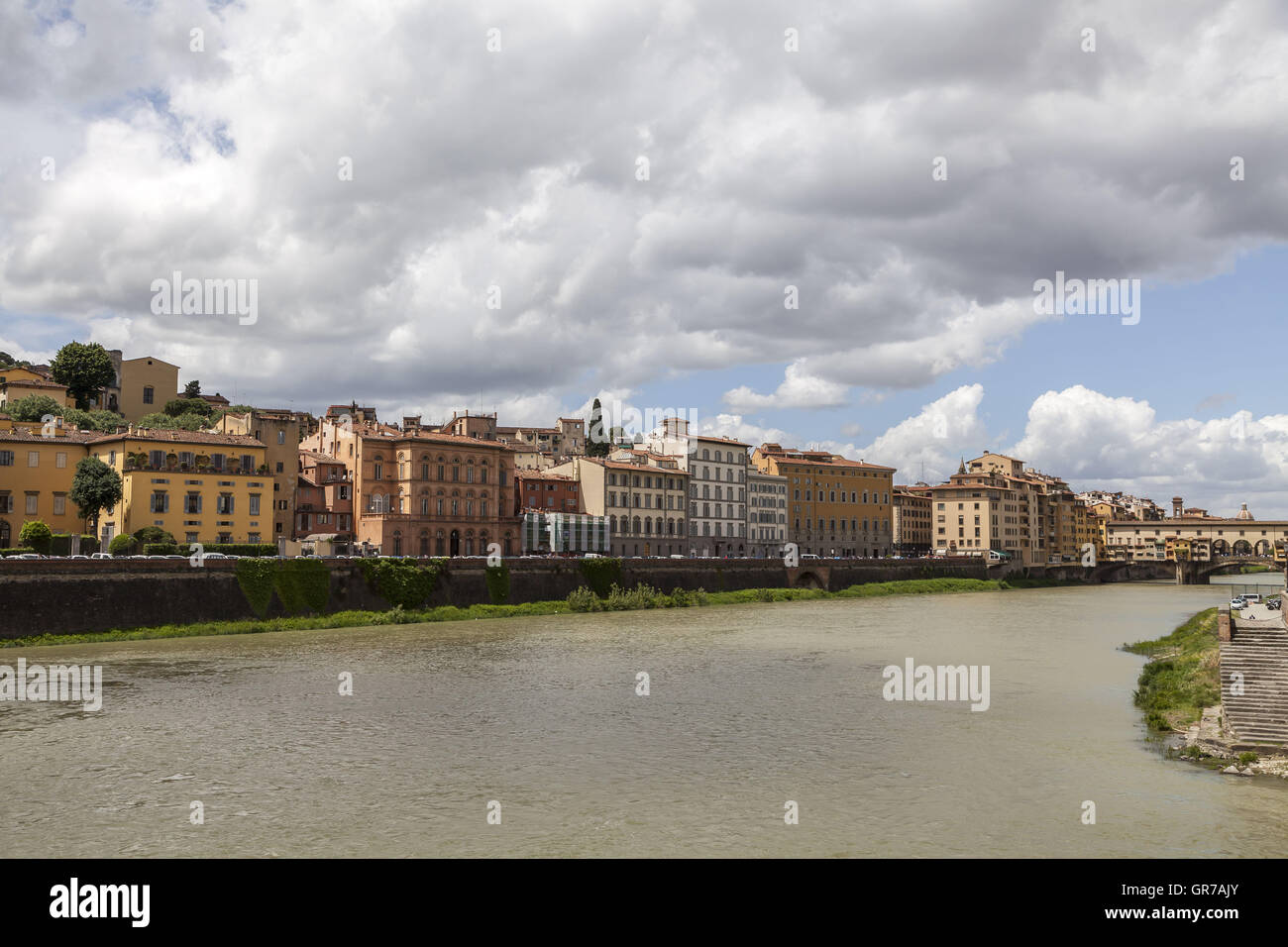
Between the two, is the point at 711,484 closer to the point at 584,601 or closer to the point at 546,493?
the point at 546,493

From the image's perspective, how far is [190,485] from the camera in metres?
61.3

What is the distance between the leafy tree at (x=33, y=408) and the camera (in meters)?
80.9

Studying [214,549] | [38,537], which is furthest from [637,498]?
[38,537]

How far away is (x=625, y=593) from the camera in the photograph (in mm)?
67250

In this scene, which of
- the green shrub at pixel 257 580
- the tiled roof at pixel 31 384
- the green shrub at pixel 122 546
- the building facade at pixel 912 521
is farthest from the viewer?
the building facade at pixel 912 521

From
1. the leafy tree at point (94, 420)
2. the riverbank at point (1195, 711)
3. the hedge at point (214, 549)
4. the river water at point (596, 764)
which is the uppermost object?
the leafy tree at point (94, 420)

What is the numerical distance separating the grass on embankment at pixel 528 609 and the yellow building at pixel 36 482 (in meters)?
19.2

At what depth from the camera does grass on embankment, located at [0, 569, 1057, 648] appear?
4447 cm

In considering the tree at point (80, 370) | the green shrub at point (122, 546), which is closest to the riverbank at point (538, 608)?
the green shrub at point (122, 546)

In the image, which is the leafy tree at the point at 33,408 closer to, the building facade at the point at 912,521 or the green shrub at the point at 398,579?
the green shrub at the point at 398,579

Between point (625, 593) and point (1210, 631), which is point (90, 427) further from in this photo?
point (1210, 631)

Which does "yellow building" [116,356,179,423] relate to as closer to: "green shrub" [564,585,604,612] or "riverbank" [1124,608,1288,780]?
"green shrub" [564,585,604,612]
